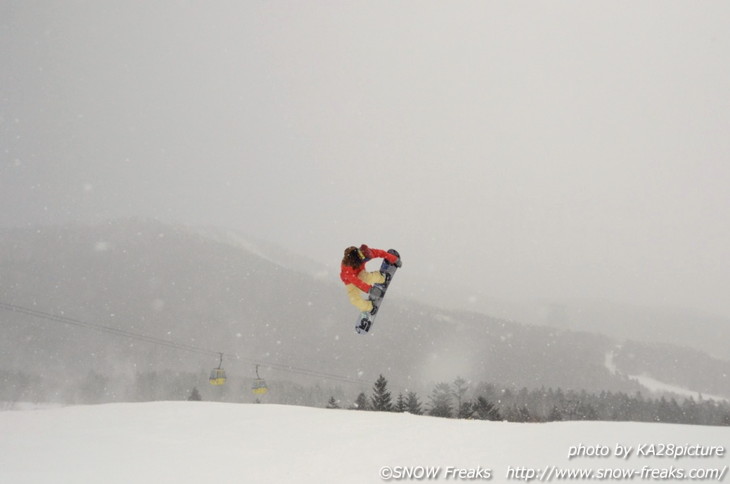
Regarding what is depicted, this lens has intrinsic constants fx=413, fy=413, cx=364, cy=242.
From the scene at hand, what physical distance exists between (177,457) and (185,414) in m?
3.90

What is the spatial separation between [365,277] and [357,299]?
2.68 ft

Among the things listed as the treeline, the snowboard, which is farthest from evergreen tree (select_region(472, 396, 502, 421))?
the snowboard

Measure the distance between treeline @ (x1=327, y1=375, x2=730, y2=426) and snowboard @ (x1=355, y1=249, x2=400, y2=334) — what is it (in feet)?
63.3

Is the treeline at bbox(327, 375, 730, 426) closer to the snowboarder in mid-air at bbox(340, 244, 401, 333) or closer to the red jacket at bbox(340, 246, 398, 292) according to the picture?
the snowboarder in mid-air at bbox(340, 244, 401, 333)

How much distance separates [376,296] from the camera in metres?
11.4

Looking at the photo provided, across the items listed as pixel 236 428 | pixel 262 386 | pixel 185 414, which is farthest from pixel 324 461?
pixel 262 386

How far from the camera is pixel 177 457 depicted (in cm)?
776

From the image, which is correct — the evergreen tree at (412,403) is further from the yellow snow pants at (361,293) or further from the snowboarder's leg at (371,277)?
the snowboarder's leg at (371,277)

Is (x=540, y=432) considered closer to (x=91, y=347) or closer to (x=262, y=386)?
(x=262, y=386)

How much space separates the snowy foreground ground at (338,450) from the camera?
652 cm

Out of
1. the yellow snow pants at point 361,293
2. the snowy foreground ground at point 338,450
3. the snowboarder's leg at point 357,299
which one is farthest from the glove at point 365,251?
the snowy foreground ground at point 338,450

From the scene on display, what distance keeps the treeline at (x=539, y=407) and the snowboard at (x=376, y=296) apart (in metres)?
19.3

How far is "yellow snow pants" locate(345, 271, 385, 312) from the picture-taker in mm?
10573

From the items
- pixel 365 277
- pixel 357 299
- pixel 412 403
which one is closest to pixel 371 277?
pixel 365 277
